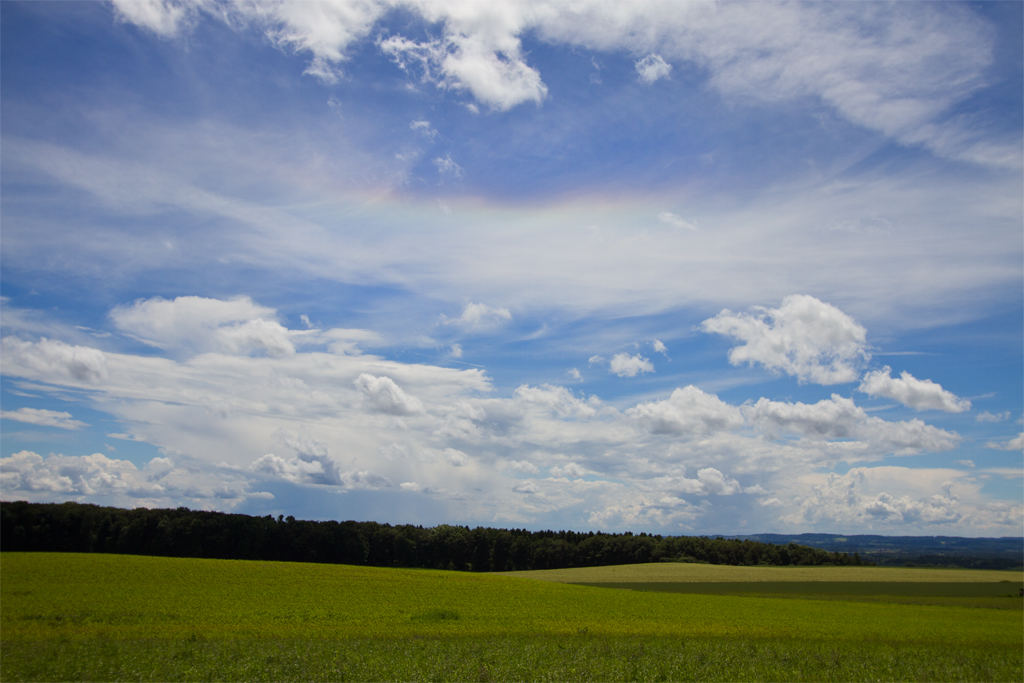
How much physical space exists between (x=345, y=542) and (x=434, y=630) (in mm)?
98830

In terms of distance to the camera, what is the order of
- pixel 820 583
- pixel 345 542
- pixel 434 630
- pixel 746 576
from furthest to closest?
pixel 345 542 < pixel 746 576 < pixel 820 583 < pixel 434 630

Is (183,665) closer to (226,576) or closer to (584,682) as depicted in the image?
(584,682)

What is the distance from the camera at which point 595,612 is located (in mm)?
47969

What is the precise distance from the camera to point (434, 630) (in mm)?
36781

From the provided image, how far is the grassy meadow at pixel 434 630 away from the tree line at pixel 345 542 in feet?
158

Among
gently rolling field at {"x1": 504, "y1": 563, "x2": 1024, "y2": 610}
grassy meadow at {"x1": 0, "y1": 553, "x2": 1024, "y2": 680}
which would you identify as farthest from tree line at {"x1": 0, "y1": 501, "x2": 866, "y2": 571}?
grassy meadow at {"x1": 0, "y1": 553, "x2": 1024, "y2": 680}

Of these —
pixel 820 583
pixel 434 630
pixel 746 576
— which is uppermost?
pixel 434 630

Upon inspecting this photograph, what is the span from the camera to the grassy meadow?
25.8 meters

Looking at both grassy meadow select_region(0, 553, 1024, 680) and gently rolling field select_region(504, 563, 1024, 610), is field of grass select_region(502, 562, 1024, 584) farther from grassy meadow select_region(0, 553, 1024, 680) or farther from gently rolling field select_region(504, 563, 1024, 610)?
grassy meadow select_region(0, 553, 1024, 680)

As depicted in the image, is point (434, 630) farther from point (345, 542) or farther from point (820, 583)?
point (345, 542)

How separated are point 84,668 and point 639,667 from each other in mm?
23289

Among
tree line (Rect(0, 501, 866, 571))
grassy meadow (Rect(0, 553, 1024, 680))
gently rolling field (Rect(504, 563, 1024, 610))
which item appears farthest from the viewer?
tree line (Rect(0, 501, 866, 571))

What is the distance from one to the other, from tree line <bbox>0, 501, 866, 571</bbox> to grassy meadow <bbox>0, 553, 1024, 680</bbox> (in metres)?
48.1

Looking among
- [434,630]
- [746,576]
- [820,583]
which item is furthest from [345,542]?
[434,630]
